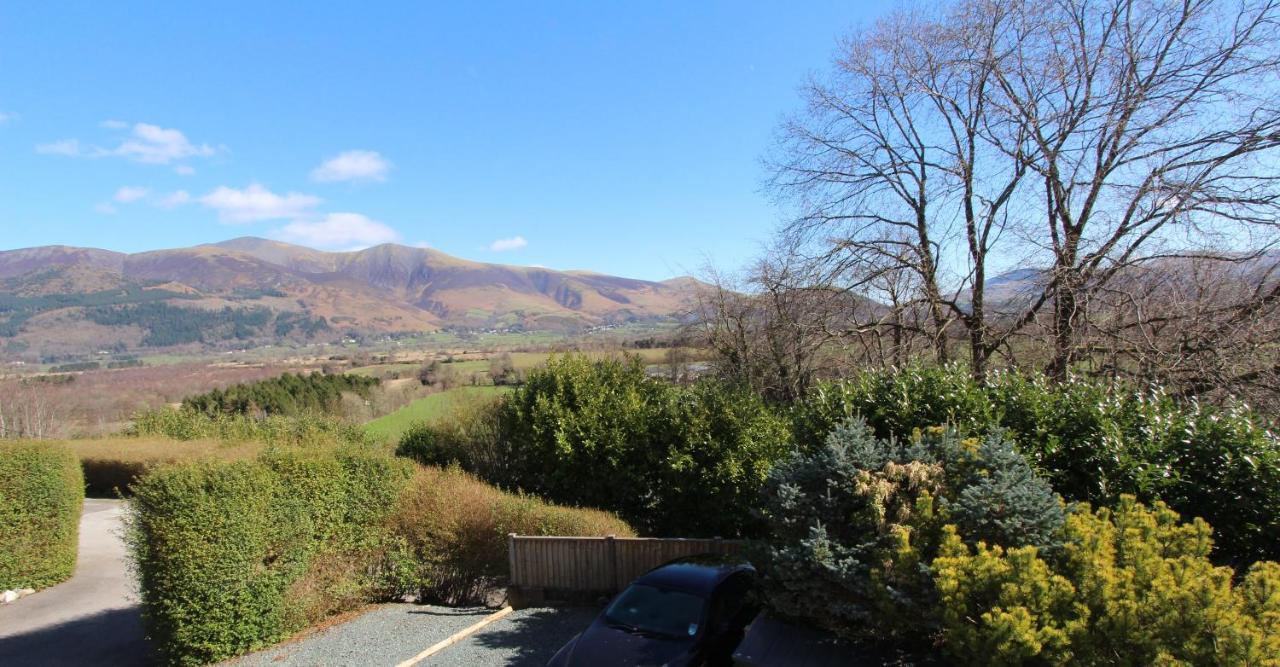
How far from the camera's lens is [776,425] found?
459 inches

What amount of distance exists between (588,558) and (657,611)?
3399 millimetres

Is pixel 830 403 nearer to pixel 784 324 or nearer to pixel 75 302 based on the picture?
pixel 784 324

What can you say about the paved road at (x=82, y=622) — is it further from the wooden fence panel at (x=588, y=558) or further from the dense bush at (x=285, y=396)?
the dense bush at (x=285, y=396)

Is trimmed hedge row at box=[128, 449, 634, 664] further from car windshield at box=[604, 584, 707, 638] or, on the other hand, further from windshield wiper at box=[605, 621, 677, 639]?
windshield wiper at box=[605, 621, 677, 639]

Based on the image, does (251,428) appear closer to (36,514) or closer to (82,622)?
(36,514)

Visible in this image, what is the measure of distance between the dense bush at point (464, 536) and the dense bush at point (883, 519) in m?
6.20

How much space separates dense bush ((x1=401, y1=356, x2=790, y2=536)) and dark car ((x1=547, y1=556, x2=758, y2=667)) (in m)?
3.60

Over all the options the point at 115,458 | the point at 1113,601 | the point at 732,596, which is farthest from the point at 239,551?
the point at 115,458

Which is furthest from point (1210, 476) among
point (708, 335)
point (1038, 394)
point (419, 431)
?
point (708, 335)

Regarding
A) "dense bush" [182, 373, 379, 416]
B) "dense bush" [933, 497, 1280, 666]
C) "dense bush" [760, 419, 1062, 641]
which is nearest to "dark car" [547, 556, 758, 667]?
"dense bush" [760, 419, 1062, 641]

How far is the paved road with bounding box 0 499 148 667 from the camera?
419 inches

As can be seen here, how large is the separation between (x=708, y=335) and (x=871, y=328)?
36.8 ft

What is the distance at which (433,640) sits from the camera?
9.09 meters

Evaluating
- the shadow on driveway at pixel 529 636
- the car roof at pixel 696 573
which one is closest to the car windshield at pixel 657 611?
the car roof at pixel 696 573
